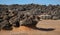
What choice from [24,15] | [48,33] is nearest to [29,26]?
[24,15]

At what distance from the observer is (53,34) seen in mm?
17391

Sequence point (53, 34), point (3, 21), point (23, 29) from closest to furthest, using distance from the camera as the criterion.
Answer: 1. point (53, 34)
2. point (23, 29)
3. point (3, 21)

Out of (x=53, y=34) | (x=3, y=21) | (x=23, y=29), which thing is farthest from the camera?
(x=3, y=21)

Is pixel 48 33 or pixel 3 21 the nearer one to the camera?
pixel 48 33

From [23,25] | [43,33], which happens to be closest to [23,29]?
[23,25]

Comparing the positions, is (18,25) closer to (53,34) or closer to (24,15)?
(24,15)

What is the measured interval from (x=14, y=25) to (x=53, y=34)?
4876 millimetres

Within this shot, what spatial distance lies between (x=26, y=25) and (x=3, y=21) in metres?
2.32

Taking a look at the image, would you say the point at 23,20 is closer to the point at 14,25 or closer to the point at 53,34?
the point at 14,25

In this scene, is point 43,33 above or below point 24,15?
below

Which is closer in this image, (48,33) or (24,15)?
(48,33)

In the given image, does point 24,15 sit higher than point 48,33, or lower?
higher

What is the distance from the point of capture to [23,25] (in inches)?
810

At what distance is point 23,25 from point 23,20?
0.66 meters
